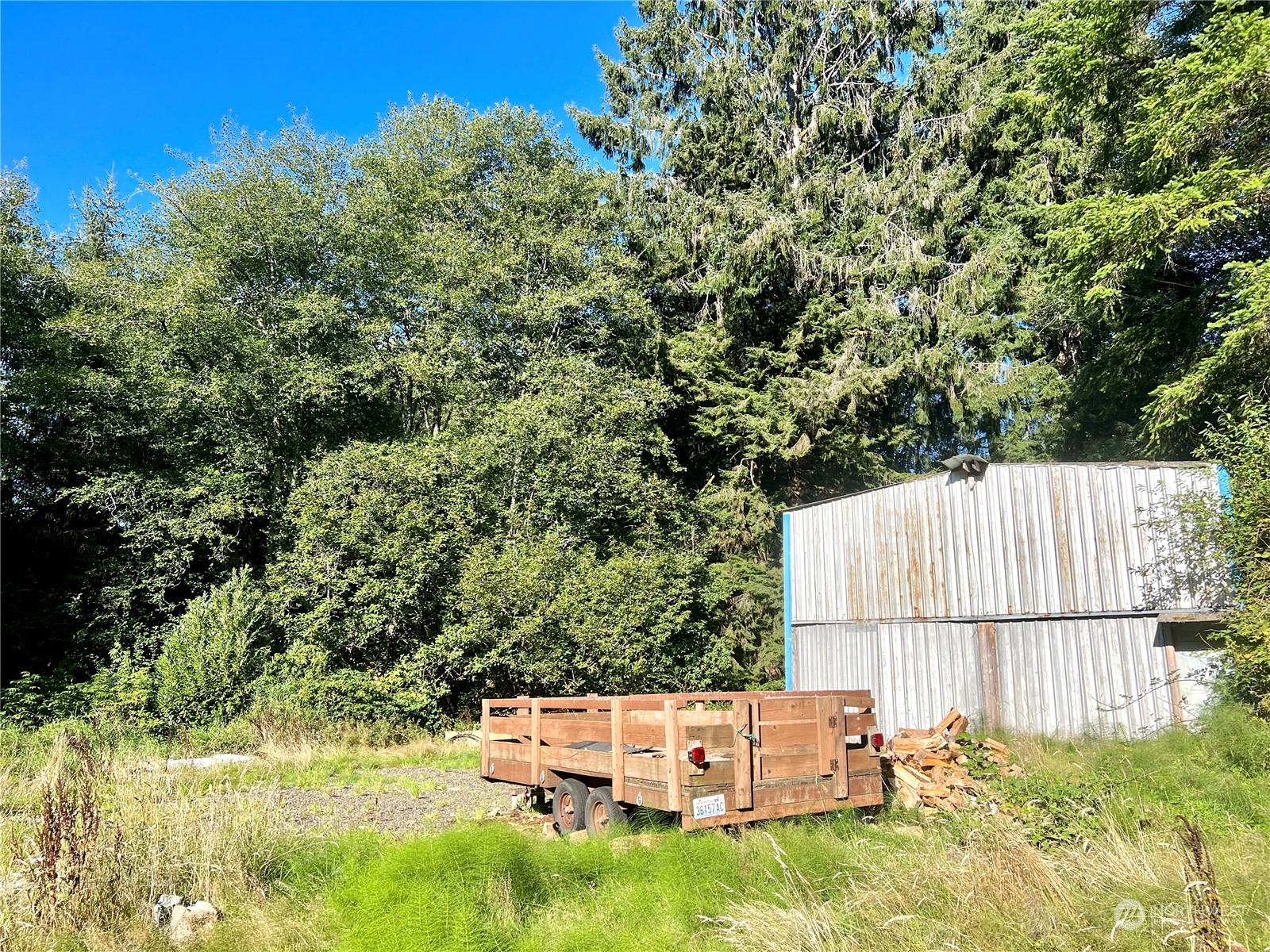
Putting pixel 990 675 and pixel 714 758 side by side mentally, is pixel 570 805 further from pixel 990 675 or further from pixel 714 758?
pixel 990 675

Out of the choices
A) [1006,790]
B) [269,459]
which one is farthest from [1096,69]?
[269,459]

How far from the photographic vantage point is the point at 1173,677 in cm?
1053

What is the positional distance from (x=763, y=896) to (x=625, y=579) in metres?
13.0

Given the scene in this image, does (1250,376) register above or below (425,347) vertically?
below

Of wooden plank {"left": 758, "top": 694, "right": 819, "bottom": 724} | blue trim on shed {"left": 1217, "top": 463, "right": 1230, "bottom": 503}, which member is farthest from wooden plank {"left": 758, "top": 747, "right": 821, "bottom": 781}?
blue trim on shed {"left": 1217, "top": 463, "right": 1230, "bottom": 503}

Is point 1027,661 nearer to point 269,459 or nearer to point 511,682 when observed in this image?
point 511,682

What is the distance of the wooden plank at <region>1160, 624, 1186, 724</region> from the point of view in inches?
408

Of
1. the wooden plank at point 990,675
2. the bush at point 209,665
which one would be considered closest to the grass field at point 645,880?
the wooden plank at point 990,675

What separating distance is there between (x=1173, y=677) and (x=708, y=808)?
8.12 m

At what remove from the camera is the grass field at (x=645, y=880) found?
3967 mm

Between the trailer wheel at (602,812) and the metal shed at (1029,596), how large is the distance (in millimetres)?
7384

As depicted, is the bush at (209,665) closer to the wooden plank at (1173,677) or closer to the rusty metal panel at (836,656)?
the rusty metal panel at (836,656)

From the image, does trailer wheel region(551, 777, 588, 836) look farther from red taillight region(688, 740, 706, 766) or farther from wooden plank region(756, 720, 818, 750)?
wooden plank region(756, 720, 818, 750)

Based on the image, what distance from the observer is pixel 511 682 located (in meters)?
18.1
